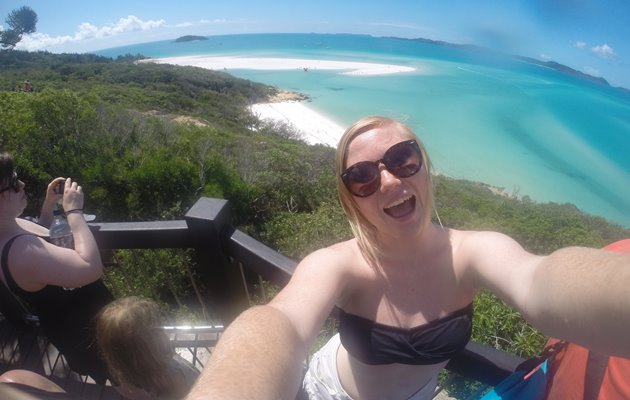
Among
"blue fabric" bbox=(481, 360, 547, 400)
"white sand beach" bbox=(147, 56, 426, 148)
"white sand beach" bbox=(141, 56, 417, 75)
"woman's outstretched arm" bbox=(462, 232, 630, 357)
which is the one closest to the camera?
"woman's outstretched arm" bbox=(462, 232, 630, 357)

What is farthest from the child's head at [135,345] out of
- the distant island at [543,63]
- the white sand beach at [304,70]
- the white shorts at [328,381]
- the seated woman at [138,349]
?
the distant island at [543,63]

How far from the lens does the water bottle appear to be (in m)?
1.93

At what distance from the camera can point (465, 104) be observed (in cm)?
5991

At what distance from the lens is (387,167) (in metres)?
1.55

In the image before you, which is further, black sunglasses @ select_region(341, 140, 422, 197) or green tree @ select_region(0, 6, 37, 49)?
green tree @ select_region(0, 6, 37, 49)

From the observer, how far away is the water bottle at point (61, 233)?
6.32 ft

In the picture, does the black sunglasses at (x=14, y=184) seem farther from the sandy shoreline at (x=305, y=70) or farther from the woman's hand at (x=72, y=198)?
the sandy shoreline at (x=305, y=70)

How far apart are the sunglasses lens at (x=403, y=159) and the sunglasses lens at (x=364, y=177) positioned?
0.22 ft

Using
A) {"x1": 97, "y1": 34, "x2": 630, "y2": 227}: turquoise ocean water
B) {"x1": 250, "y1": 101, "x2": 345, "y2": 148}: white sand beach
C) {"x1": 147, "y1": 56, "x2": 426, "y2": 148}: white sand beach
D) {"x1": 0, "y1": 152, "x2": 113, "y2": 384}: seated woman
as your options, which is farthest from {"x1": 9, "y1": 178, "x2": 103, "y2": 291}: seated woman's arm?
{"x1": 250, "y1": 101, "x2": 345, "y2": 148}: white sand beach

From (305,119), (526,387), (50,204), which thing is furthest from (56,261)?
(305,119)

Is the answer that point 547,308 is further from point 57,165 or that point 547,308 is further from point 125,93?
point 125,93

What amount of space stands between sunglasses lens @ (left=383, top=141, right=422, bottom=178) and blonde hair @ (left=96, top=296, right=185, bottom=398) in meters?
1.29

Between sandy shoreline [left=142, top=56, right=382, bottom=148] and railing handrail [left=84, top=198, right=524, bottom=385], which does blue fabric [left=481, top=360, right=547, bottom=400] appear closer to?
railing handrail [left=84, top=198, right=524, bottom=385]

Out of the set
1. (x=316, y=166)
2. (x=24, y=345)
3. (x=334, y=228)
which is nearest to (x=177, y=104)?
(x=316, y=166)
